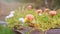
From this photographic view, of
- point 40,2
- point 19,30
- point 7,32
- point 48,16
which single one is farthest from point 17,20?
point 40,2

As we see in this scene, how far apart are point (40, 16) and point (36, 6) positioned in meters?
0.40

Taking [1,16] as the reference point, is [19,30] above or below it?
below

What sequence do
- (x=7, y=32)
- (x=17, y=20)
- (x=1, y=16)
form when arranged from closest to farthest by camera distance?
(x=17, y=20) → (x=7, y=32) → (x=1, y=16)

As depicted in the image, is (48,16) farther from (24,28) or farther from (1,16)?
(1,16)

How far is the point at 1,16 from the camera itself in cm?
161

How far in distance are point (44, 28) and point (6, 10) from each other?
0.61 metres

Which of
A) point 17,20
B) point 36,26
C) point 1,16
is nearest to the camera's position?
point 36,26

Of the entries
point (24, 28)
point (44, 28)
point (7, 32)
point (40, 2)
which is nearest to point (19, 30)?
point (24, 28)

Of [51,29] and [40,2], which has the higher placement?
[40,2]

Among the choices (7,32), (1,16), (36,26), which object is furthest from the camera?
(1,16)

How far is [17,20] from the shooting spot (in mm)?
1166

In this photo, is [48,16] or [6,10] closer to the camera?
[48,16]

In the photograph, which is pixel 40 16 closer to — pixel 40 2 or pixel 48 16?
pixel 48 16

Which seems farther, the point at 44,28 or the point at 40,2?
the point at 40,2
